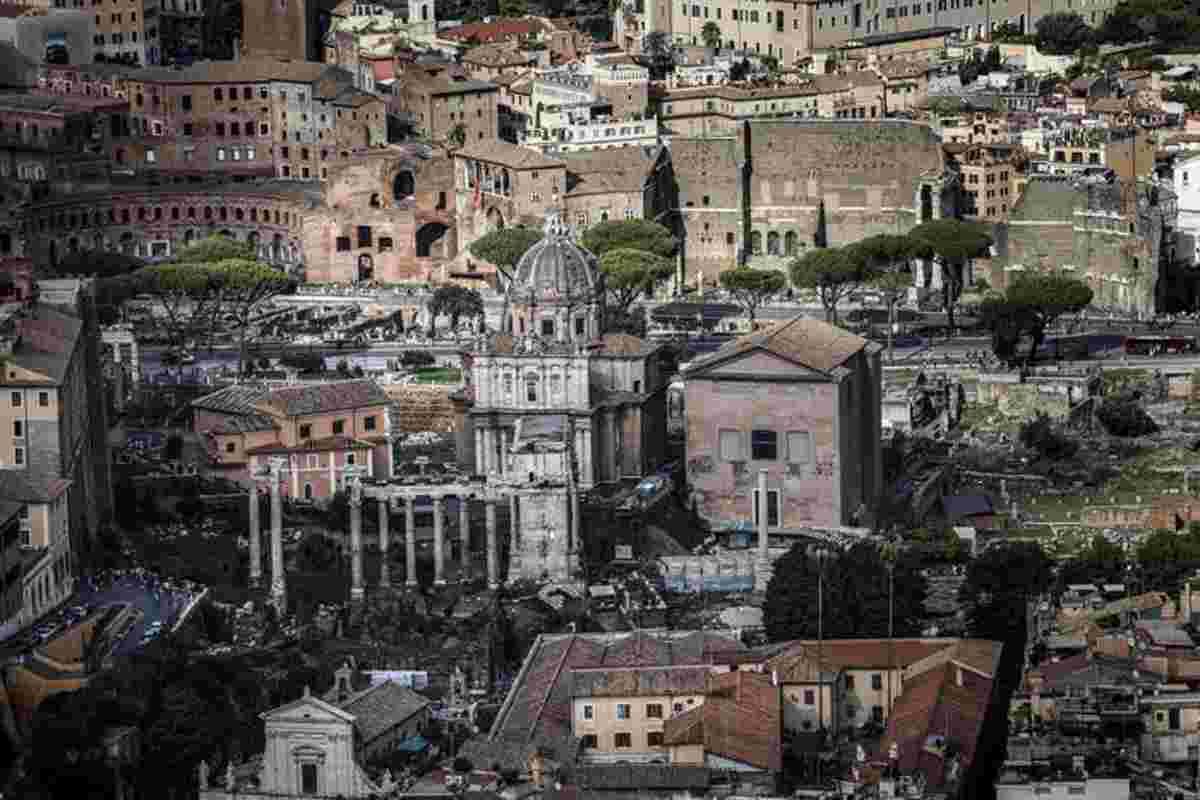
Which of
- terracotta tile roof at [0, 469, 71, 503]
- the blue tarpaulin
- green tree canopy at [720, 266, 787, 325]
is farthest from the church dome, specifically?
the blue tarpaulin

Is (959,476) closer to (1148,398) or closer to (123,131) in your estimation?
(1148,398)

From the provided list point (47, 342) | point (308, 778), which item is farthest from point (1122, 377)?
point (308, 778)

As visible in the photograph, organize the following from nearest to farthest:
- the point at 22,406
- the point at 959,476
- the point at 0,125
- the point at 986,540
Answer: the point at 22,406 → the point at 986,540 → the point at 959,476 → the point at 0,125

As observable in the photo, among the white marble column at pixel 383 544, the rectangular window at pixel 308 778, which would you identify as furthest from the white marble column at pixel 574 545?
the rectangular window at pixel 308 778

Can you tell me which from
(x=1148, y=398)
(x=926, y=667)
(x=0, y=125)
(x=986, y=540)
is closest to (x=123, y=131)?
(x=0, y=125)

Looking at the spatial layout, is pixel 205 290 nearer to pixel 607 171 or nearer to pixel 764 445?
pixel 607 171

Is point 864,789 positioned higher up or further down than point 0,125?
further down

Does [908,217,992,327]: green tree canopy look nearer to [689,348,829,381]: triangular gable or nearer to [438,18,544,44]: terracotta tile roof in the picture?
[438,18,544,44]: terracotta tile roof

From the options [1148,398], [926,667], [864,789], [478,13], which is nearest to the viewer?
[864,789]
